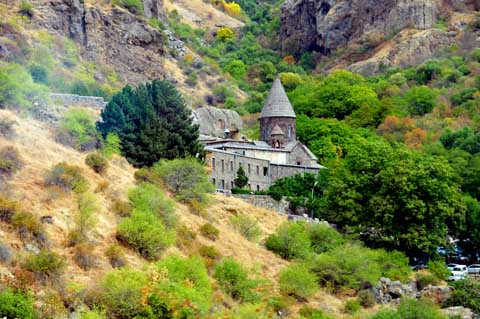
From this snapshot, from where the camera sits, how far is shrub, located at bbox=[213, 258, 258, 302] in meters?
35.0

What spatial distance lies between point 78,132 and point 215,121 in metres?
32.9

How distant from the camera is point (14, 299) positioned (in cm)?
2586

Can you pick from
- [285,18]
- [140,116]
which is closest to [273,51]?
[285,18]

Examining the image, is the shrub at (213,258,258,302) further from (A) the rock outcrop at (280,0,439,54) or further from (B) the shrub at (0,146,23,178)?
(A) the rock outcrop at (280,0,439,54)

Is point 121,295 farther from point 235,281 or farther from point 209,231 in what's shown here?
point 209,231

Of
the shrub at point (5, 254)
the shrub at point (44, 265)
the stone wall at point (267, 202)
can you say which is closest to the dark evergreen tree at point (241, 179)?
the stone wall at point (267, 202)

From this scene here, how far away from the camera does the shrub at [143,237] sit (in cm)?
3397

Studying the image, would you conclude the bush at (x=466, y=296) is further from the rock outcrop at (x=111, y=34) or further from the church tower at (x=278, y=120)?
the rock outcrop at (x=111, y=34)

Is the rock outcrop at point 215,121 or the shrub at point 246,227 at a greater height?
the rock outcrop at point 215,121

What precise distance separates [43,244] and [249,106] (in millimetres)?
65269

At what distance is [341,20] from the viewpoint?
114m

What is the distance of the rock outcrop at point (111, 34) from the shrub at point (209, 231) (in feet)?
162

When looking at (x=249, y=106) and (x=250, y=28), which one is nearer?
(x=249, y=106)

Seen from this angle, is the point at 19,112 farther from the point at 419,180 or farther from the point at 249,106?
the point at 249,106
